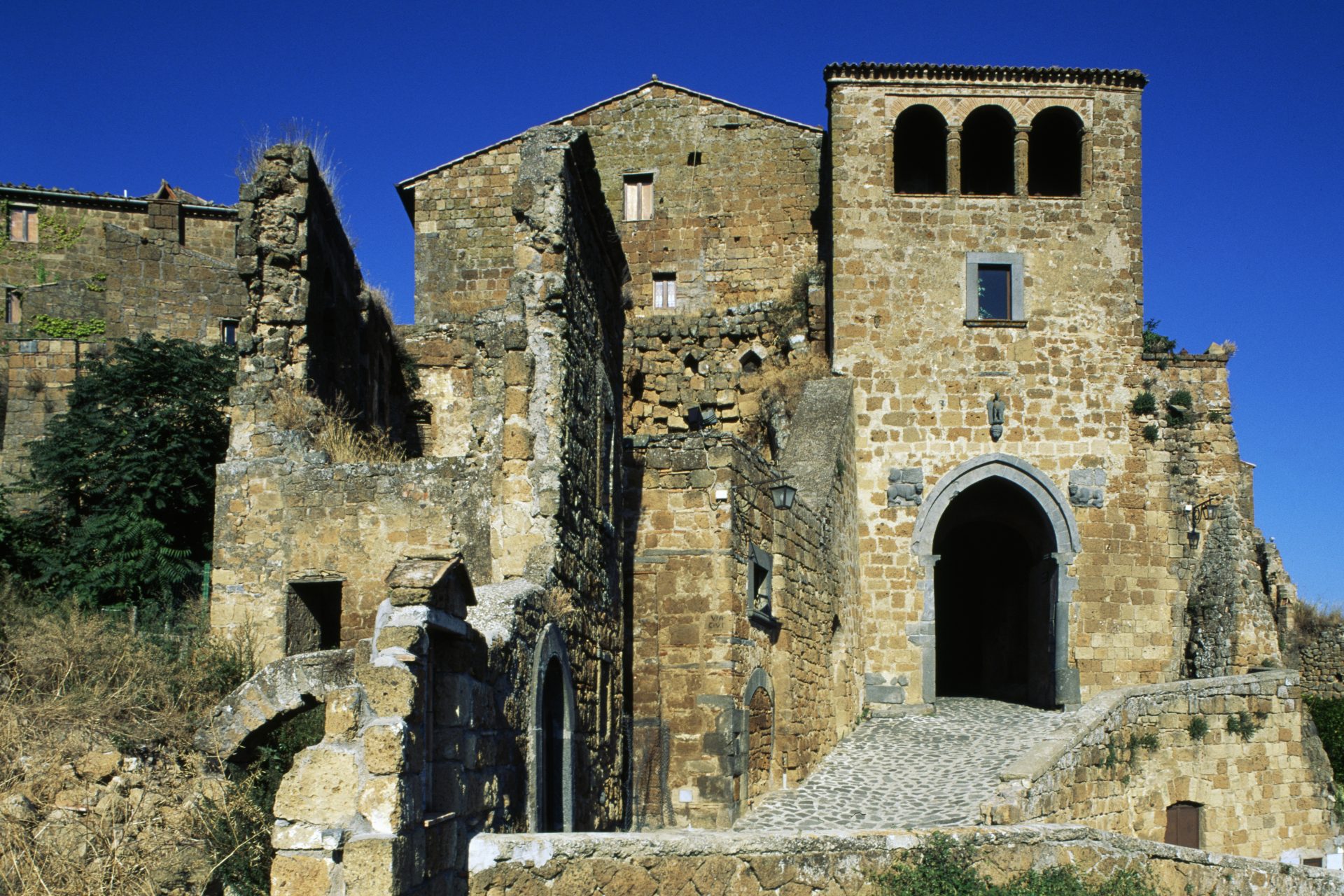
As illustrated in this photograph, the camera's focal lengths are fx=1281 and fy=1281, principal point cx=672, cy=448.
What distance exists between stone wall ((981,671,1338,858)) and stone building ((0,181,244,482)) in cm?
1927

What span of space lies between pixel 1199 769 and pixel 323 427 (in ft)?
32.9

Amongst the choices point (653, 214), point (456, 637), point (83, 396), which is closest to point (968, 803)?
point (456, 637)

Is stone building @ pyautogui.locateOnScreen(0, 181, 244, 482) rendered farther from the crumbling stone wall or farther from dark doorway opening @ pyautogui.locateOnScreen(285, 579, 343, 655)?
dark doorway opening @ pyautogui.locateOnScreen(285, 579, 343, 655)

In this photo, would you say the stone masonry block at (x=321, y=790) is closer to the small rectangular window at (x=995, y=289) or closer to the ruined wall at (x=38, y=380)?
the small rectangular window at (x=995, y=289)

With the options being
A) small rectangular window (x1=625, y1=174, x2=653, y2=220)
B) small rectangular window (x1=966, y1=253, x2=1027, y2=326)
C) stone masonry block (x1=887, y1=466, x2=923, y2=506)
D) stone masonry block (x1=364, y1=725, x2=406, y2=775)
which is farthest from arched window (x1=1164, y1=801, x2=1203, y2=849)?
small rectangular window (x1=625, y1=174, x2=653, y2=220)

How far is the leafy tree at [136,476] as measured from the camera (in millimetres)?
14648

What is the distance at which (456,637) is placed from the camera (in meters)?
6.61

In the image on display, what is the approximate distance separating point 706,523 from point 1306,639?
1569cm

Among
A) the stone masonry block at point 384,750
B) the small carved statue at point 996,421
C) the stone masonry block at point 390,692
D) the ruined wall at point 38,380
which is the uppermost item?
the ruined wall at point 38,380

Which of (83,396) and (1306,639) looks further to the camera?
(1306,639)

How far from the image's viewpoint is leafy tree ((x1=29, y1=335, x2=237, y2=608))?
14.6 m

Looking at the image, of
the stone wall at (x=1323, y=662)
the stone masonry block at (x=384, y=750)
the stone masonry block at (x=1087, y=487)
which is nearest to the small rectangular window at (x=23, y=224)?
the stone masonry block at (x=1087, y=487)

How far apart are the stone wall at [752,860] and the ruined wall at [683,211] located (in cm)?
1776

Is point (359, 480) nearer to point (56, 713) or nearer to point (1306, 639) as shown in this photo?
point (56, 713)
